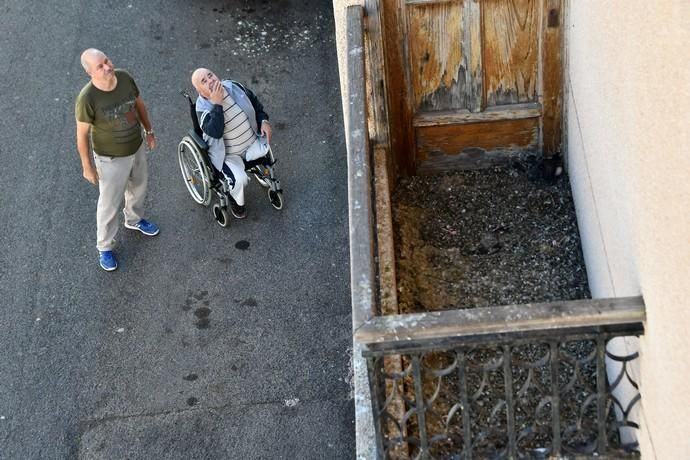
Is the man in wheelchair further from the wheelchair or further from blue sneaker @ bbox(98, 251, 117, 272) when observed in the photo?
blue sneaker @ bbox(98, 251, 117, 272)

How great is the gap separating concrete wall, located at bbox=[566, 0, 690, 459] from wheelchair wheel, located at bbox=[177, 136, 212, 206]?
9.78 ft

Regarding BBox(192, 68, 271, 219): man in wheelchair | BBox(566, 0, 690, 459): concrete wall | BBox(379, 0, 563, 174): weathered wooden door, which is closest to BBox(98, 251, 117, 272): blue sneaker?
BBox(192, 68, 271, 219): man in wheelchair

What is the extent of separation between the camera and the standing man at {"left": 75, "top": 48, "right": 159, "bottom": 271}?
21.3 ft

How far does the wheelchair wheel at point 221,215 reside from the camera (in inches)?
294

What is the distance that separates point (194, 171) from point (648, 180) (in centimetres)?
444

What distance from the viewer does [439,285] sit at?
5754mm

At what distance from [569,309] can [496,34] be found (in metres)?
2.72

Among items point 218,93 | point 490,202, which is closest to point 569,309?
point 490,202

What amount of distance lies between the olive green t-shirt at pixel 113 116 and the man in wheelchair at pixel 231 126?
0.46 meters

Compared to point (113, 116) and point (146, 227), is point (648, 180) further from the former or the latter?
point (146, 227)

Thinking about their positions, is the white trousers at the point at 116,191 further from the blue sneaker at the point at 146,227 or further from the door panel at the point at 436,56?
the door panel at the point at 436,56

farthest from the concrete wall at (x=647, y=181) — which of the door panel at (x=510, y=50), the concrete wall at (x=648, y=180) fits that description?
the door panel at (x=510, y=50)

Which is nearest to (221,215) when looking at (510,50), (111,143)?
(111,143)

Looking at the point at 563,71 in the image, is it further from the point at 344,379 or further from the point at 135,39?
the point at 135,39
